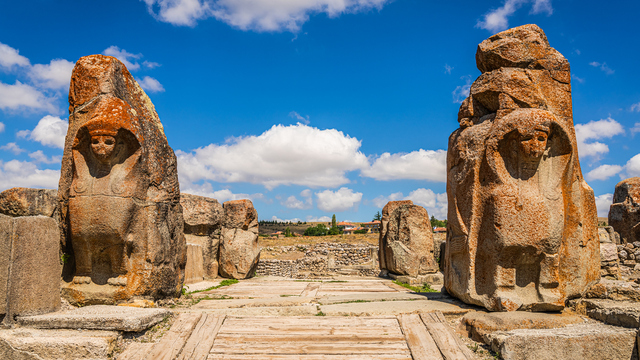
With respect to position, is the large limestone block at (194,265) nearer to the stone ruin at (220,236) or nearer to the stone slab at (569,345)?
the stone ruin at (220,236)

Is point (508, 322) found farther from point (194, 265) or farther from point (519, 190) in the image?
point (194, 265)

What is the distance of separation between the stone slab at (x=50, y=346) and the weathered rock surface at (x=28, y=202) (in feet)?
3.62

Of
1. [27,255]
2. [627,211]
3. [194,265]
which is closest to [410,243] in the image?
[194,265]

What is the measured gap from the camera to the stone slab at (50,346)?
3.52 m

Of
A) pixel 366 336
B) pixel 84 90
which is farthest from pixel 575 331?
pixel 84 90

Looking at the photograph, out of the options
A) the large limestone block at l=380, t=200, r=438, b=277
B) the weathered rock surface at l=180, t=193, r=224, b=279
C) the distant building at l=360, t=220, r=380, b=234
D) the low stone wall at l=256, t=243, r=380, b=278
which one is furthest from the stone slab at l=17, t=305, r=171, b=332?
the distant building at l=360, t=220, r=380, b=234

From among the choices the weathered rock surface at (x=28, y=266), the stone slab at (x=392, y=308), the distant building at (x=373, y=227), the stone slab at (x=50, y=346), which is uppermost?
the distant building at (x=373, y=227)

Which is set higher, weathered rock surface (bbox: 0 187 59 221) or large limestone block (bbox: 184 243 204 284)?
weathered rock surface (bbox: 0 187 59 221)

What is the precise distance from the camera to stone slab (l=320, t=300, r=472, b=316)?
16.0 ft

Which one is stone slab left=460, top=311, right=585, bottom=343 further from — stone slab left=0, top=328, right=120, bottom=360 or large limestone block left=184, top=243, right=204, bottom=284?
large limestone block left=184, top=243, right=204, bottom=284

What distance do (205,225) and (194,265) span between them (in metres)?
1.17

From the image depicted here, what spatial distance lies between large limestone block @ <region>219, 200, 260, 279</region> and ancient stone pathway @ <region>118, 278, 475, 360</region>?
14.0 feet

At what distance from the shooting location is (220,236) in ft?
32.5

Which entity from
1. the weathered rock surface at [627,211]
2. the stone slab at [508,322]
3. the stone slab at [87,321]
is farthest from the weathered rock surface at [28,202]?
the weathered rock surface at [627,211]
